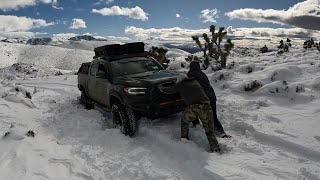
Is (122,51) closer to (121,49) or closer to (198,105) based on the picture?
(121,49)

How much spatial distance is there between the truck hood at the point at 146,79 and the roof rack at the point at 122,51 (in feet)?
3.75

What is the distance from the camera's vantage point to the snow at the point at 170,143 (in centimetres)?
589

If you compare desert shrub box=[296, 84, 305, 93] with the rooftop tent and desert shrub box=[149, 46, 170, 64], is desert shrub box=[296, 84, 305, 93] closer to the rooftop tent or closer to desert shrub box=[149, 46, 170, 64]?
the rooftop tent

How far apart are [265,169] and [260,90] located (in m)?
6.07

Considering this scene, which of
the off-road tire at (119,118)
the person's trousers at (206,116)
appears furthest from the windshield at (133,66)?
the person's trousers at (206,116)

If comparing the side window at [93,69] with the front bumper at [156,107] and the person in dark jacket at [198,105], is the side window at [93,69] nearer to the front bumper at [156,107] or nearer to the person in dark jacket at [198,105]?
the front bumper at [156,107]

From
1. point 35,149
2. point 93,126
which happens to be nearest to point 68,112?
point 93,126

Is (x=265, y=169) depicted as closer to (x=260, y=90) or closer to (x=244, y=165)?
(x=244, y=165)

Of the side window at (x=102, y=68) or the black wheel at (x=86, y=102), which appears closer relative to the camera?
the side window at (x=102, y=68)

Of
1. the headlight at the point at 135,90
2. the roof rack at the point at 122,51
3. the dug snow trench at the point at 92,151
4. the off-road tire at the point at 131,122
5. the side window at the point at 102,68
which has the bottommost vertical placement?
the dug snow trench at the point at 92,151

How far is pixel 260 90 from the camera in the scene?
11391mm

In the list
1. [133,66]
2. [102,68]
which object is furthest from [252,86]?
[102,68]

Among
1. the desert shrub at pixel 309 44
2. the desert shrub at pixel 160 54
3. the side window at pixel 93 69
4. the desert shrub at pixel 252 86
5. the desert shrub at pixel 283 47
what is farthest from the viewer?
the desert shrub at pixel 309 44

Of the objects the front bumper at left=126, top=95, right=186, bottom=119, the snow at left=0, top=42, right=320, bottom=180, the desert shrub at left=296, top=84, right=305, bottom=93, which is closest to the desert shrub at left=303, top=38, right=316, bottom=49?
the snow at left=0, top=42, right=320, bottom=180
